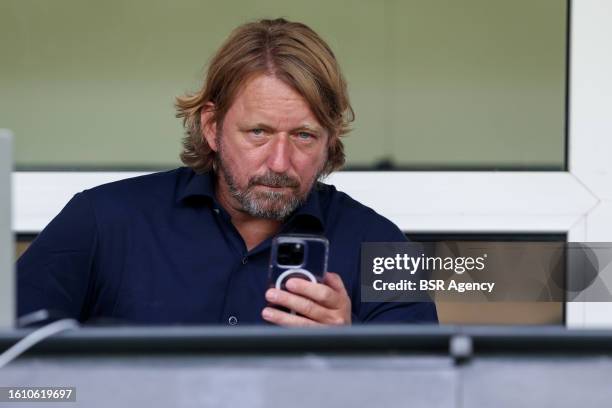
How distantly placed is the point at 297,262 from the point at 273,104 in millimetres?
451

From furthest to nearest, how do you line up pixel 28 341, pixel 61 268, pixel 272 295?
pixel 61 268
pixel 272 295
pixel 28 341

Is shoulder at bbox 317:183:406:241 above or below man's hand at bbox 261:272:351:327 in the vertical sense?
above

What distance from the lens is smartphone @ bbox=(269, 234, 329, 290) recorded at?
1865 millimetres

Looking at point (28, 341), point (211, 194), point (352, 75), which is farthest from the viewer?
point (352, 75)

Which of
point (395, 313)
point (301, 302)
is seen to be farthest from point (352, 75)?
point (301, 302)

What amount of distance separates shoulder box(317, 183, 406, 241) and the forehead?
21cm

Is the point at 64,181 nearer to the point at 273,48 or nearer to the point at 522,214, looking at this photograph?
the point at 273,48

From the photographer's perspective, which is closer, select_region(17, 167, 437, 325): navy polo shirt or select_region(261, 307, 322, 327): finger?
select_region(261, 307, 322, 327): finger

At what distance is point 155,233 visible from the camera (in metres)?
2.23

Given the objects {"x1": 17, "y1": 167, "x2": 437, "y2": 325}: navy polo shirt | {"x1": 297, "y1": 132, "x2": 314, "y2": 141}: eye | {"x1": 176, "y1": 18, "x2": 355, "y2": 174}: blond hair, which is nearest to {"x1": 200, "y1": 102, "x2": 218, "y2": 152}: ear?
{"x1": 176, "y1": 18, "x2": 355, "y2": 174}: blond hair

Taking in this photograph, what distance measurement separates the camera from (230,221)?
2281mm

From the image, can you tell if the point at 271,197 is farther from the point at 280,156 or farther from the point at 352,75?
the point at 352,75

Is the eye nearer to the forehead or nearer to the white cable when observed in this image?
the forehead

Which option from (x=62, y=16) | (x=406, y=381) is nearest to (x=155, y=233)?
(x=62, y=16)
